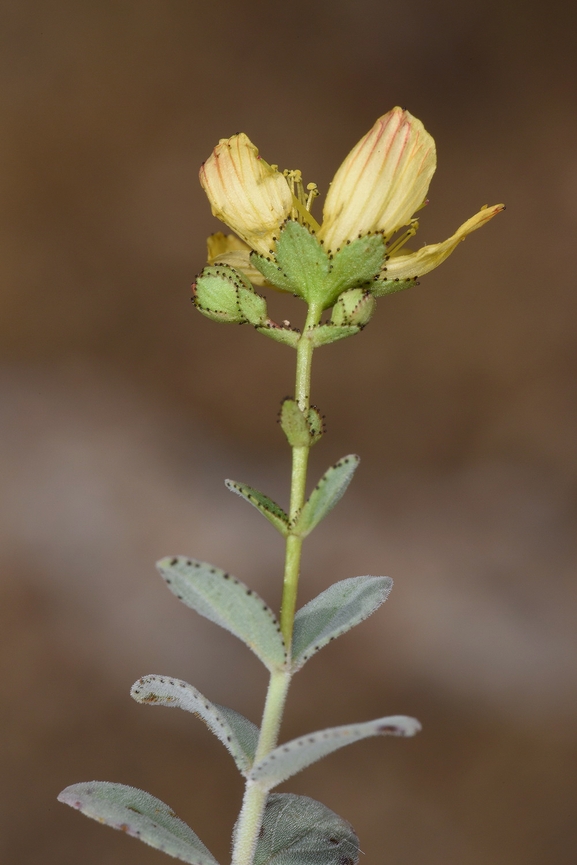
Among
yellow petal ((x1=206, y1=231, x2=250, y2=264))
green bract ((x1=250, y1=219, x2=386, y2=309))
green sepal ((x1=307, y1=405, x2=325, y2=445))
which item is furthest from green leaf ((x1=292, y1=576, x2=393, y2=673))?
yellow petal ((x1=206, y1=231, x2=250, y2=264))

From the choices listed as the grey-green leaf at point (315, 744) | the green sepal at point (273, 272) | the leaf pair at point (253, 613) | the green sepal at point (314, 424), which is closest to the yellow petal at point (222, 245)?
the green sepal at point (273, 272)

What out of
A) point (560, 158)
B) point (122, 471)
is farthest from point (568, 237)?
point (122, 471)

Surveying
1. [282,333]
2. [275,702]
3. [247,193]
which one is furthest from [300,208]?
[275,702]

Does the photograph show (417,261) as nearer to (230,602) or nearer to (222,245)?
(222,245)

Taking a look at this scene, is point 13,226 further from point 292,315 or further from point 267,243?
point 267,243

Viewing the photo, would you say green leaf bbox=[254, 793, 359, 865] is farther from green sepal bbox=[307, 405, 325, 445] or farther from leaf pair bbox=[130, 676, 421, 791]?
green sepal bbox=[307, 405, 325, 445]

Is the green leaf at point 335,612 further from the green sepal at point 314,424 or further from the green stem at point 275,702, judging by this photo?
the green sepal at point 314,424
